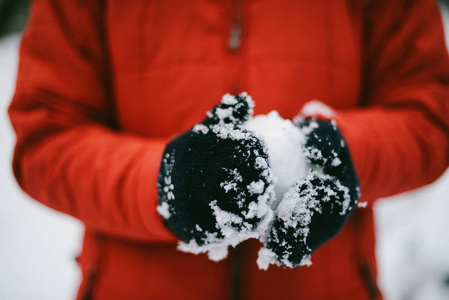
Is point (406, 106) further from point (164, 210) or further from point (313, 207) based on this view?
point (164, 210)

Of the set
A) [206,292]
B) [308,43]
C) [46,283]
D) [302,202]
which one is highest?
[308,43]

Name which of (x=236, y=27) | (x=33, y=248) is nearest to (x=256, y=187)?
(x=236, y=27)

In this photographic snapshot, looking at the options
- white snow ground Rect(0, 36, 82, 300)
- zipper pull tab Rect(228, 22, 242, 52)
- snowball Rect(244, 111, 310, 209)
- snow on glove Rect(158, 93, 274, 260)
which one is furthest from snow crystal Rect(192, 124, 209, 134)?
white snow ground Rect(0, 36, 82, 300)

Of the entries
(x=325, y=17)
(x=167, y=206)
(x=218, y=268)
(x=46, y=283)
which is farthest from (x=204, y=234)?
(x=46, y=283)

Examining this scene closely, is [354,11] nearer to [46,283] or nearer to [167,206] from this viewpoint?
[167,206]

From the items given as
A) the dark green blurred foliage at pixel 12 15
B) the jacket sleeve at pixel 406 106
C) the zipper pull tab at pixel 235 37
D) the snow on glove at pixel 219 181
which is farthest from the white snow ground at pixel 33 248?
the dark green blurred foliage at pixel 12 15

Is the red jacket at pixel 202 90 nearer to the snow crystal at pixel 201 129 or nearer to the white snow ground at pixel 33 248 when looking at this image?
the snow crystal at pixel 201 129
